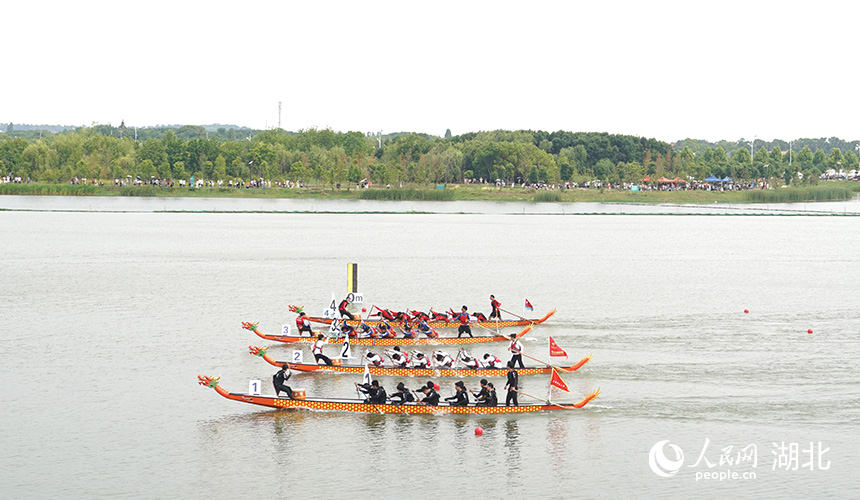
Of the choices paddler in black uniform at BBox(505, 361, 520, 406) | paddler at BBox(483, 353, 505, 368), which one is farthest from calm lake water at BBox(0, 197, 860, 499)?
paddler at BBox(483, 353, 505, 368)

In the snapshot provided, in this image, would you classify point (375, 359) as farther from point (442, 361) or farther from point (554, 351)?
point (554, 351)

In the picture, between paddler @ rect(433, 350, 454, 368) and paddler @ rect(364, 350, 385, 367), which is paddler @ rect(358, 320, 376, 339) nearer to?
paddler @ rect(364, 350, 385, 367)

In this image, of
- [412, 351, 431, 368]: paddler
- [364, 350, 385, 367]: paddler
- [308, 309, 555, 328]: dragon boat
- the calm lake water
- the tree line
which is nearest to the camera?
the calm lake water

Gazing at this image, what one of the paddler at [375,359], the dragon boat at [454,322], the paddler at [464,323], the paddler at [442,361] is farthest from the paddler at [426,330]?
the paddler at [442,361]

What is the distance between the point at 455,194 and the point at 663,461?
152116 millimetres

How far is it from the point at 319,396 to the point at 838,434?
17.9 metres

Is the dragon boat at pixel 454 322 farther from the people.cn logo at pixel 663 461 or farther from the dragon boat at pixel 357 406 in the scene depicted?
the people.cn logo at pixel 663 461

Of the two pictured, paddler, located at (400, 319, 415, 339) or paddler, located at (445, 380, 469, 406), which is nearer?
paddler, located at (445, 380, 469, 406)

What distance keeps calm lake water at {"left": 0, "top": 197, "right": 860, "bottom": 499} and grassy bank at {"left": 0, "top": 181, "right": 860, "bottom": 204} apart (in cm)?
9108

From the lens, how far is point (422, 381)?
34562mm

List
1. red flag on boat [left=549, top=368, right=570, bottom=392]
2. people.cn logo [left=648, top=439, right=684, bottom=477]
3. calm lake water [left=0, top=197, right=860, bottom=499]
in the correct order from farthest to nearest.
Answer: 1. red flag on boat [left=549, top=368, right=570, bottom=392]
2. people.cn logo [left=648, top=439, right=684, bottom=477]
3. calm lake water [left=0, top=197, right=860, bottom=499]

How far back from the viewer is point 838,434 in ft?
93.0

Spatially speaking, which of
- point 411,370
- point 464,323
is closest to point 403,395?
point 411,370

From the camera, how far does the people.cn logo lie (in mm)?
25781
